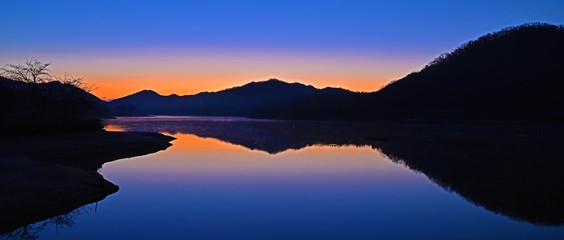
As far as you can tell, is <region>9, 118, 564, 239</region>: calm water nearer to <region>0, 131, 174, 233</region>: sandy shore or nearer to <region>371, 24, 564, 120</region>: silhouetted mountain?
<region>0, 131, 174, 233</region>: sandy shore

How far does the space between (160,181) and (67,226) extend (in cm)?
742

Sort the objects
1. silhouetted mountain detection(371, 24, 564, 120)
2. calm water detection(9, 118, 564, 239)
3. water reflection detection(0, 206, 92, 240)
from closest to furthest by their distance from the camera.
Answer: water reflection detection(0, 206, 92, 240) → calm water detection(9, 118, 564, 239) → silhouetted mountain detection(371, 24, 564, 120)

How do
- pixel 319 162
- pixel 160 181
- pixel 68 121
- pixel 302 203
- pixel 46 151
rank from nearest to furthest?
pixel 302 203 < pixel 160 181 < pixel 46 151 < pixel 319 162 < pixel 68 121

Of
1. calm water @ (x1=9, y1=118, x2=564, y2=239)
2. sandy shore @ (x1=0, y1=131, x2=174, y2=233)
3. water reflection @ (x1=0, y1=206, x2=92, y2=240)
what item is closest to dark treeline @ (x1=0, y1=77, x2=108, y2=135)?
sandy shore @ (x1=0, y1=131, x2=174, y2=233)

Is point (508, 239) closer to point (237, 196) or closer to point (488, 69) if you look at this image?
point (237, 196)

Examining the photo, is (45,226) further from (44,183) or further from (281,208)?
(281,208)

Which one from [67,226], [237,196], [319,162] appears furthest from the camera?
[319,162]

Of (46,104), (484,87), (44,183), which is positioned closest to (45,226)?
(44,183)

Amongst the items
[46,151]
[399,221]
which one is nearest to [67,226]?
[399,221]

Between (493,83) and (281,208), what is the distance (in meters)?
105

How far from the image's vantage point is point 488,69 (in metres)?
115

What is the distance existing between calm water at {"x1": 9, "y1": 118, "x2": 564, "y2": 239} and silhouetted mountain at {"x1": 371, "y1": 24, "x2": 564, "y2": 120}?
72149 mm

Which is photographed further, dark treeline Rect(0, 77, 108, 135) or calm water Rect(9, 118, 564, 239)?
dark treeline Rect(0, 77, 108, 135)

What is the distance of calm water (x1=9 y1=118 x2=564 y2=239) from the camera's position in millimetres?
10867
